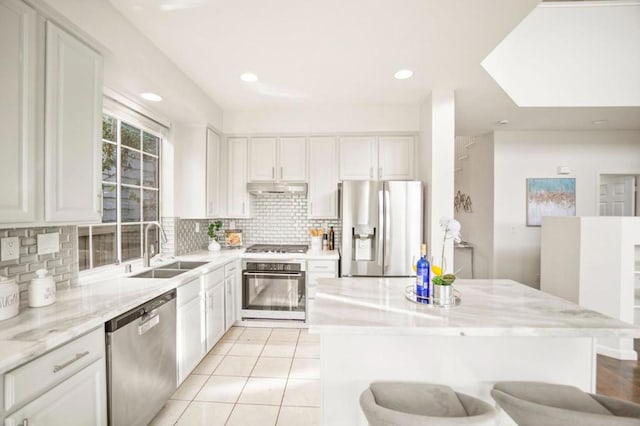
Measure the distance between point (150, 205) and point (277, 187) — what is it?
141 centimetres

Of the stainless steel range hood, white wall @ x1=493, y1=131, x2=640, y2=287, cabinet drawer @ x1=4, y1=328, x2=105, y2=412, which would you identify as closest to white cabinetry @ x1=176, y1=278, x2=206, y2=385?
cabinet drawer @ x1=4, y1=328, x2=105, y2=412

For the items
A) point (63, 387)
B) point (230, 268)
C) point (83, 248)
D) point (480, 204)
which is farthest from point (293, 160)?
point (480, 204)

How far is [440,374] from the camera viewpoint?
1.42 metres

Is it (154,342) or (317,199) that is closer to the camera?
(154,342)

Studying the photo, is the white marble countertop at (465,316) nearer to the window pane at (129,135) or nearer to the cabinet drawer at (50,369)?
the cabinet drawer at (50,369)

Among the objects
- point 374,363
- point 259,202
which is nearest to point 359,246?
point 259,202

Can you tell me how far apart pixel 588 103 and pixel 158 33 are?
4225mm

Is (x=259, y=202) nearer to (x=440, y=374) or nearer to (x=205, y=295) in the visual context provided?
(x=205, y=295)

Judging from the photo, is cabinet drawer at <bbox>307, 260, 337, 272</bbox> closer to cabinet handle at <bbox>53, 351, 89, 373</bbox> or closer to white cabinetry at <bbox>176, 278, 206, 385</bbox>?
white cabinetry at <bbox>176, 278, 206, 385</bbox>

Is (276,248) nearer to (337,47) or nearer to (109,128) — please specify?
(109,128)

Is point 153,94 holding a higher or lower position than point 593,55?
lower

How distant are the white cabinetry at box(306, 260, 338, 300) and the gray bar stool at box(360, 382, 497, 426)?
84.6 inches

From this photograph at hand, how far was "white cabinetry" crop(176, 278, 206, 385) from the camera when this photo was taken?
2.27 metres

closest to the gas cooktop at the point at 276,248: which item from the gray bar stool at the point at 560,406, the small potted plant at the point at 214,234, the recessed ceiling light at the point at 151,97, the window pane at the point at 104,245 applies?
the small potted plant at the point at 214,234
